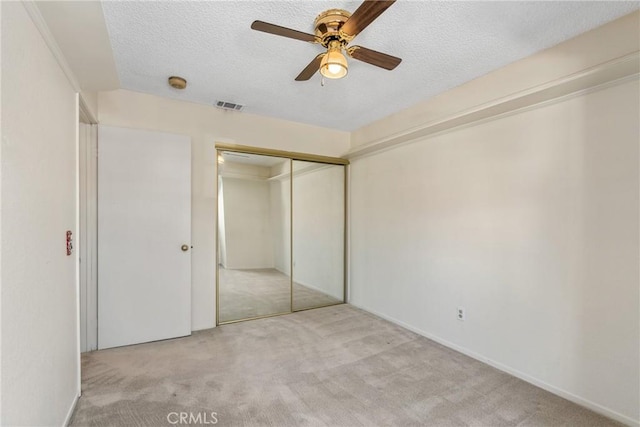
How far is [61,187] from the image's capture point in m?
1.79

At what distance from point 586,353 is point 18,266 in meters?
3.31

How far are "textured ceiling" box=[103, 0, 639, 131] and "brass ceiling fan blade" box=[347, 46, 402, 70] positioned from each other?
0.70 ft

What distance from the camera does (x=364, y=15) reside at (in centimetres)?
150

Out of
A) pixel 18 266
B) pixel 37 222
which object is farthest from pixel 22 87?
pixel 18 266

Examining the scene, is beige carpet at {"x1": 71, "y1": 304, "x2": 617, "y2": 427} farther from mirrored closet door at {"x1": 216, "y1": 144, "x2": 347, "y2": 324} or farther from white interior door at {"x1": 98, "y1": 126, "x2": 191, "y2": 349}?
mirrored closet door at {"x1": 216, "y1": 144, "x2": 347, "y2": 324}

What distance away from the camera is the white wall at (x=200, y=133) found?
9.84 feet

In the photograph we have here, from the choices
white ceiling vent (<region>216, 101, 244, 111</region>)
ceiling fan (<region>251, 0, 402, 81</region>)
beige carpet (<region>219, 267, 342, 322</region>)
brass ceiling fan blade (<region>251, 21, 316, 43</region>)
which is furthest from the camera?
beige carpet (<region>219, 267, 342, 322</region>)

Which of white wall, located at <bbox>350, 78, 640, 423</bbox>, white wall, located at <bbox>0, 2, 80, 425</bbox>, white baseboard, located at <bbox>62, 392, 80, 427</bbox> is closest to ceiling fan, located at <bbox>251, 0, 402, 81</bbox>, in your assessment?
white wall, located at <bbox>0, 2, 80, 425</bbox>

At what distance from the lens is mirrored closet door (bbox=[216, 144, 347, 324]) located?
12.0 ft

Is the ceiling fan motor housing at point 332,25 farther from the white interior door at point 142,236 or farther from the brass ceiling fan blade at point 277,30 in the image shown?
the white interior door at point 142,236

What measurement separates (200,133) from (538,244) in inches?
136

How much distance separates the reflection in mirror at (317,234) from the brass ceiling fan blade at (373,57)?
85.9 inches

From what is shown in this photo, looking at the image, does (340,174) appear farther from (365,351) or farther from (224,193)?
(365,351)

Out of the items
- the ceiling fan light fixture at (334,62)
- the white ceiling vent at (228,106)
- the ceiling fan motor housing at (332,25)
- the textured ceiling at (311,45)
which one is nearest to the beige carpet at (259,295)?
the white ceiling vent at (228,106)
